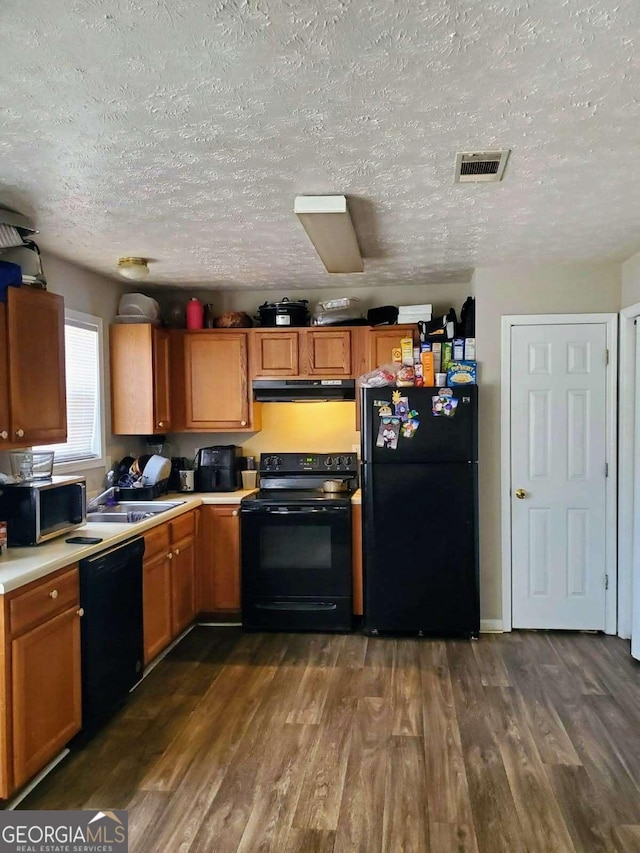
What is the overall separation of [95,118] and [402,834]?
255cm

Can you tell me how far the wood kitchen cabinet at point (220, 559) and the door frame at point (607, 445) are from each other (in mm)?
1786

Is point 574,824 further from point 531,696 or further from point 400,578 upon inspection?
point 400,578

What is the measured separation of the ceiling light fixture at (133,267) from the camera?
356cm

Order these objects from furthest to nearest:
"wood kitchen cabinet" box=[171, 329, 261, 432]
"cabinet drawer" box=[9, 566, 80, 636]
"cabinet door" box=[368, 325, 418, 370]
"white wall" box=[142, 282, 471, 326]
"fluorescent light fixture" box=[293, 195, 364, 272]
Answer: "white wall" box=[142, 282, 471, 326] < "wood kitchen cabinet" box=[171, 329, 261, 432] < "cabinet door" box=[368, 325, 418, 370] < "fluorescent light fixture" box=[293, 195, 364, 272] < "cabinet drawer" box=[9, 566, 80, 636]

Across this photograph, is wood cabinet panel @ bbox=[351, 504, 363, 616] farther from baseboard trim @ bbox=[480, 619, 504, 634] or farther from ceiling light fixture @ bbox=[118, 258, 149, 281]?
ceiling light fixture @ bbox=[118, 258, 149, 281]

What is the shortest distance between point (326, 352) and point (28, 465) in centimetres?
219

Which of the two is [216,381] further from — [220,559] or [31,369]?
[31,369]

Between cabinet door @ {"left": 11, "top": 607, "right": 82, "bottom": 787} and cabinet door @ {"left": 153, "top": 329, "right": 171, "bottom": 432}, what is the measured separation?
1.85 m

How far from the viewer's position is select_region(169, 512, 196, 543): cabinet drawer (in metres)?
3.71

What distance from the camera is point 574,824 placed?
2.16m

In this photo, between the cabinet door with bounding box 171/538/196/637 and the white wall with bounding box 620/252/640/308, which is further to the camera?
the cabinet door with bounding box 171/538/196/637

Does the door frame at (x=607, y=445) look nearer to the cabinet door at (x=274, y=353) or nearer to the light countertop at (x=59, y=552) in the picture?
the cabinet door at (x=274, y=353)

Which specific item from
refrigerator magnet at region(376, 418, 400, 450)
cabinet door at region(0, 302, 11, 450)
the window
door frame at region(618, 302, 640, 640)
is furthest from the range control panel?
cabinet door at region(0, 302, 11, 450)

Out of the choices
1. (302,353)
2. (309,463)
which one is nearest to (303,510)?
(309,463)
